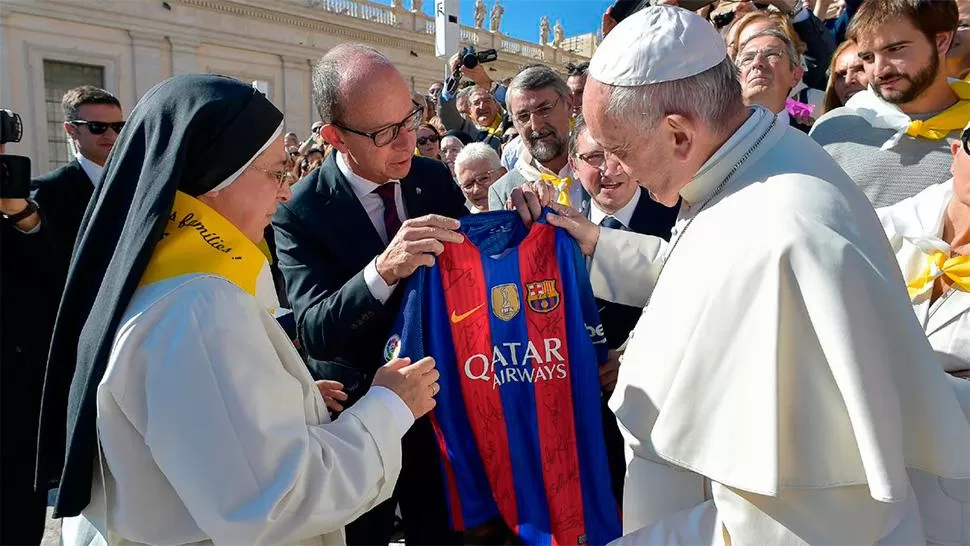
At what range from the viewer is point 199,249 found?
59.1 inches

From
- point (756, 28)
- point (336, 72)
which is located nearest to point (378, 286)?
point (336, 72)

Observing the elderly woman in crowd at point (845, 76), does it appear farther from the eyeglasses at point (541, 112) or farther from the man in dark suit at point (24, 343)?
the man in dark suit at point (24, 343)

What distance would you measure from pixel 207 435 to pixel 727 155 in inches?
51.1

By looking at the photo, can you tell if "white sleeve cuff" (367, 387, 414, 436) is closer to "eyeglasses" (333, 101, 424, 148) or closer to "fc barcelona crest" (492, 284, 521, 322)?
"fc barcelona crest" (492, 284, 521, 322)

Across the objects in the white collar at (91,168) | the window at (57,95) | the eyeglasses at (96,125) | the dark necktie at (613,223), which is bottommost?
the dark necktie at (613,223)

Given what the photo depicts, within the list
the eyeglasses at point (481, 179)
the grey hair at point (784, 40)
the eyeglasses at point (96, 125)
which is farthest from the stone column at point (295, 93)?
the grey hair at point (784, 40)

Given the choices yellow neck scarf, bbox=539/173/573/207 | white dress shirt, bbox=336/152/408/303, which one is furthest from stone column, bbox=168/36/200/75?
white dress shirt, bbox=336/152/408/303

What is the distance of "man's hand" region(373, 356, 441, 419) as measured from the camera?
1799 mm

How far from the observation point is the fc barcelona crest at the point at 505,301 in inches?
88.3

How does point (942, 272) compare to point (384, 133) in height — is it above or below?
below

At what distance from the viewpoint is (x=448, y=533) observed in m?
2.46

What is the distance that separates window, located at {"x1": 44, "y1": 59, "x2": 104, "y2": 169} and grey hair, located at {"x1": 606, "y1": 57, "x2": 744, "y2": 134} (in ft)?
68.3

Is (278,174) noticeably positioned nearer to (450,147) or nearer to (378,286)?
(378,286)

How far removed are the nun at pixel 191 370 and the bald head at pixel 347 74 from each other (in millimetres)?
790
